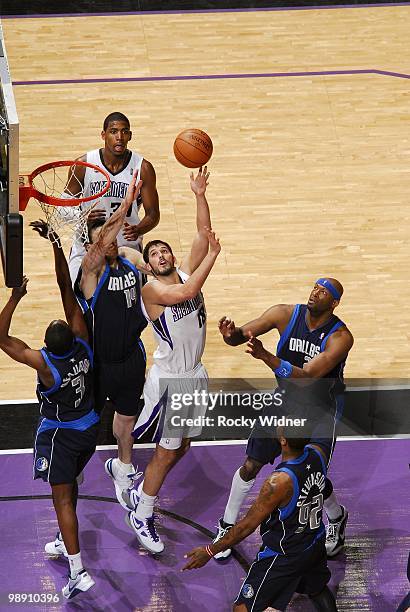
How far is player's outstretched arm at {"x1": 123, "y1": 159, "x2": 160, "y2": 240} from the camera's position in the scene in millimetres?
8602

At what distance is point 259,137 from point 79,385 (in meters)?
5.56

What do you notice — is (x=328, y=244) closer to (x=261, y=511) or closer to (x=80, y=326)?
(x=80, y=326)

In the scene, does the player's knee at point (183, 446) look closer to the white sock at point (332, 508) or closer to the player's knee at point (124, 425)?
the player's knee at point (124, 425)

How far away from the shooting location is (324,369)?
7.22 metres

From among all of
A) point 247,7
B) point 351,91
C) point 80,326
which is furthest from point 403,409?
point 247,7

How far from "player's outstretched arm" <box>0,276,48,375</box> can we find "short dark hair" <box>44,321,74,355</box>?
96mm

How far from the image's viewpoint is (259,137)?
11898 mm

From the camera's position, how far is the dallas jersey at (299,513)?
636cm

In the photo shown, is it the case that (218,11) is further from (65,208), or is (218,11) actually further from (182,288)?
(182,288)

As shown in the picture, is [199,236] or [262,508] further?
[199,236]

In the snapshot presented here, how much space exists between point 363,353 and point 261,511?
333 cm

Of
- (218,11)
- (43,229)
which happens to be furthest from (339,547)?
(218,11)

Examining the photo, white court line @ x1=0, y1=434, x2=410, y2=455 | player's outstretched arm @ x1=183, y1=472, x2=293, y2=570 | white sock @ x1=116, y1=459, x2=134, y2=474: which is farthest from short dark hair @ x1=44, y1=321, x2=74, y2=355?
white court line @ x1=0, y1=434, x2=410, y2=455

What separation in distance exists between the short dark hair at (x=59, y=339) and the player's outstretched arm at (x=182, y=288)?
72 centimetres
